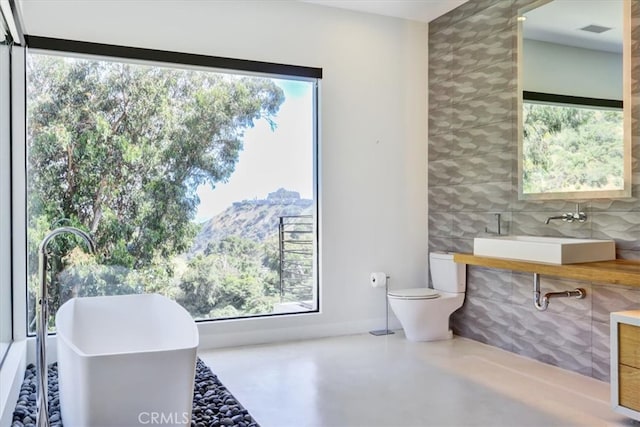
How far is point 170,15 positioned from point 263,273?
214cm

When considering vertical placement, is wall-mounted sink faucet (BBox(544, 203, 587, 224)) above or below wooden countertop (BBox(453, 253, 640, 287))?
above

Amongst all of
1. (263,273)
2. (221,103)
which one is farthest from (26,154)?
(263,273)

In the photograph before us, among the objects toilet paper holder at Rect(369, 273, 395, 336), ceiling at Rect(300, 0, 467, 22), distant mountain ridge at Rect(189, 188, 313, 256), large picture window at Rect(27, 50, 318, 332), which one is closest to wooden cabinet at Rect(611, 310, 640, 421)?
toilet paper holder at Rect(369, 273, 395, 336)

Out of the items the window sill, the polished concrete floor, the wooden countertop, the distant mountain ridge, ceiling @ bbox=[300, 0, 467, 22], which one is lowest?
the polished concrete floor

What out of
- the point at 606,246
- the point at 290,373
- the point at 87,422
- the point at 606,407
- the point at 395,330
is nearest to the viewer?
the point at 87,422

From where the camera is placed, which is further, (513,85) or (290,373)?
(513,85)

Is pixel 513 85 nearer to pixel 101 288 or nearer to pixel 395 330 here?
pixel 395 330

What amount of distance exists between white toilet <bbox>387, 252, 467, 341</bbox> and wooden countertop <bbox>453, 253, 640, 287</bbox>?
834 millimetres

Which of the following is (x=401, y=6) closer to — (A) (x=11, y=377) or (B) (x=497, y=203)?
(B) (x=497, y=203)

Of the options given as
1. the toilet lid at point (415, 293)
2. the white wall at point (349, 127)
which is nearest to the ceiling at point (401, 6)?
the white wall at point (349, 127)

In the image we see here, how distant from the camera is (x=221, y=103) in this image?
424cm

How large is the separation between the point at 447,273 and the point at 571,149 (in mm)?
1445

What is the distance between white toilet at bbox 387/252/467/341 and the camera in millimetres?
4262

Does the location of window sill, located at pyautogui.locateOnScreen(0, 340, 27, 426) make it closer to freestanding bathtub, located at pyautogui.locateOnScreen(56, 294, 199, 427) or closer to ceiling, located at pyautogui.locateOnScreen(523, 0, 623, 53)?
freestanding bathtub, located at pyautogui.locateOnScreen(56, 294, 199, 427)
